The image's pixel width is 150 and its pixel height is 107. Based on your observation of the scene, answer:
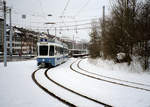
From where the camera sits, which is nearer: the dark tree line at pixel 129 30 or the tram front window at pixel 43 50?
the dark tree line at pixel 129 30

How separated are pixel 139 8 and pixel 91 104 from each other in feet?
33.1

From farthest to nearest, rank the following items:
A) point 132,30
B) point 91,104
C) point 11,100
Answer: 1. point 132,30
2. point 11,100
3. point 91,104

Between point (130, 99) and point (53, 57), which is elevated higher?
point (53, 57)

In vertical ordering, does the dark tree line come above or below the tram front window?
above

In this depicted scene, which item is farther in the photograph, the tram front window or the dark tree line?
the tram front window

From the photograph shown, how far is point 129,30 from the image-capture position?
452 inches

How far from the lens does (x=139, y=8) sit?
37.2 ft

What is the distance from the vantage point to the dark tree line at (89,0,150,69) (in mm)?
10539

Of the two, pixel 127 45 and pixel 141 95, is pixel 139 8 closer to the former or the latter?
pixel 127 45

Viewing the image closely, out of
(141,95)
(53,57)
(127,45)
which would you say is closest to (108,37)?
(127,45)

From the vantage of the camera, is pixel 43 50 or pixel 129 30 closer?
pixel 129 30

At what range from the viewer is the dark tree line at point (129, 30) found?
1054cm

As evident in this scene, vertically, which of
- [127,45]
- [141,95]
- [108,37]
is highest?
[108,37]

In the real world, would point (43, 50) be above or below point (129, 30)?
below
